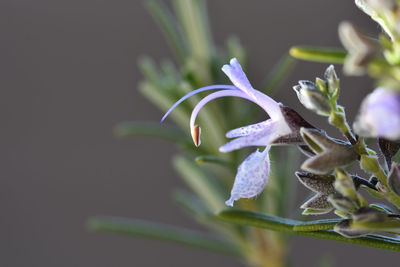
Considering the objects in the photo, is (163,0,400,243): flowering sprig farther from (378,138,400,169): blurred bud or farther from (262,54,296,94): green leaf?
(262,54,296,94): green leaf

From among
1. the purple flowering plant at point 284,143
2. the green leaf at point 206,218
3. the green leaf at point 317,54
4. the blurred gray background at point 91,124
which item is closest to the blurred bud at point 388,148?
the purple flowering plant at point 284,143

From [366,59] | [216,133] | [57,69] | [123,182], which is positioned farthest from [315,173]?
[57,69]

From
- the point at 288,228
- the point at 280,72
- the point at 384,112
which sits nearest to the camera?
the point at 384,112

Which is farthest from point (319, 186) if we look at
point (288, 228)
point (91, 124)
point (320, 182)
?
point (91, 124)

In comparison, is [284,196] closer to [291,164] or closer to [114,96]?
[291,164]

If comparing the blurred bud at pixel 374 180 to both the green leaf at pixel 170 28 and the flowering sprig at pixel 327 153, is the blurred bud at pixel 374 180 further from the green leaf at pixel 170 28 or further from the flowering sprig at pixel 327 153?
the green leaf at pixel 170 28

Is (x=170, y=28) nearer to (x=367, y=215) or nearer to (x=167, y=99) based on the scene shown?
(x=167, y=99)
